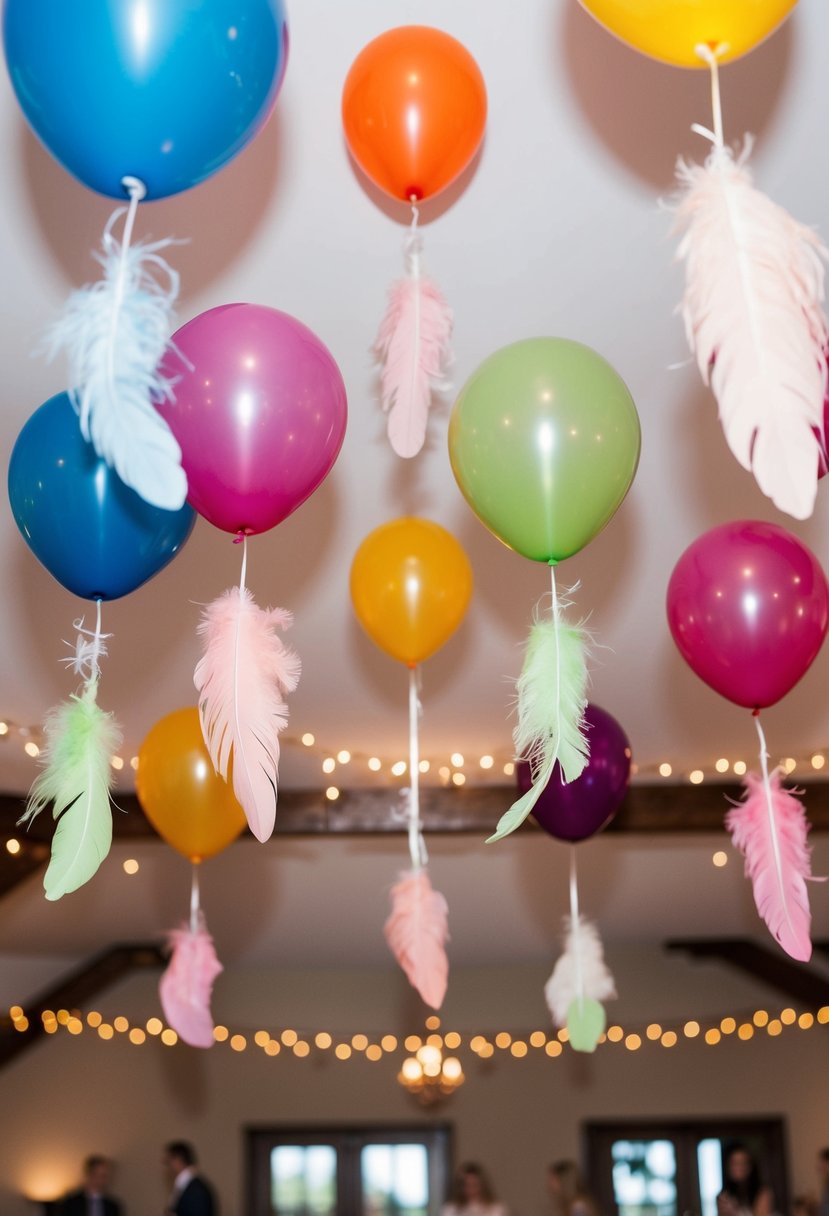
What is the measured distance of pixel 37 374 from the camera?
2.52 metres

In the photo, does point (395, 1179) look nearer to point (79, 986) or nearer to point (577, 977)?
point (79, 986)

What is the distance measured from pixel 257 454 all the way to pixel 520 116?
68 cm

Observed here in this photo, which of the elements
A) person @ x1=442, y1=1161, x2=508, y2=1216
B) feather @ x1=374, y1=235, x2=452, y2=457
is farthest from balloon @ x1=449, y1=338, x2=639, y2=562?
person @ x1=442, y1=1161, x2=508, y2=1216

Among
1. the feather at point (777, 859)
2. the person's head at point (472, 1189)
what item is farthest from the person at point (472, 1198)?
the feather at point (777, 859)

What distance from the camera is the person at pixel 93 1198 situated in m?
7.35

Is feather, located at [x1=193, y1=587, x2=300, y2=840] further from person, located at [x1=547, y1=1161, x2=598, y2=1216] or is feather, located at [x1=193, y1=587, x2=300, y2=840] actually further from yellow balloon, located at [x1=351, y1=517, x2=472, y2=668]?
person, located at [x1=547, y1=1161, x2=598, y2=1216]

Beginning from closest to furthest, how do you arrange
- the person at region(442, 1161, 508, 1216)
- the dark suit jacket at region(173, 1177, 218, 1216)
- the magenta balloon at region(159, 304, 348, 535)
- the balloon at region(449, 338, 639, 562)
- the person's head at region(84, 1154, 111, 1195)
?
the magenta balloon at region(159, 304, 348, 535)
the balloon at region(449, 338, 639, 562)
the dark suit jacket at region(173, 1177, 218, 1216)
the person at region(442, 1161, 508, 1216)
the person's head at region(84, 1154, 111, 1195)

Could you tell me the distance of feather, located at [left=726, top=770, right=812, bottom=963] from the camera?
2.17m

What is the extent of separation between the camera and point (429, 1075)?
764cm

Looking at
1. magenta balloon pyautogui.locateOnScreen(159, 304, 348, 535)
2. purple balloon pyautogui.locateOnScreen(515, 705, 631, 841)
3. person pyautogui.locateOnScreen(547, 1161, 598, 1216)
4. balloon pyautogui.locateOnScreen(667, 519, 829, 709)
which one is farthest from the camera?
person pyautogui.locateOnScreen(547, 1161, 598, 1216)

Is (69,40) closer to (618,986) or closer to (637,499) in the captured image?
(637,499)

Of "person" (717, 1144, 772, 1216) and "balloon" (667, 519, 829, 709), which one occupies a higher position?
"balloon" (667, 519, 829, 709)

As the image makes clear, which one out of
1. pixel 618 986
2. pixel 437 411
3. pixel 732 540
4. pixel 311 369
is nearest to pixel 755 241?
pixel 311 369

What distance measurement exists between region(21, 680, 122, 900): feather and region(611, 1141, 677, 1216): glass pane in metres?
6.61
